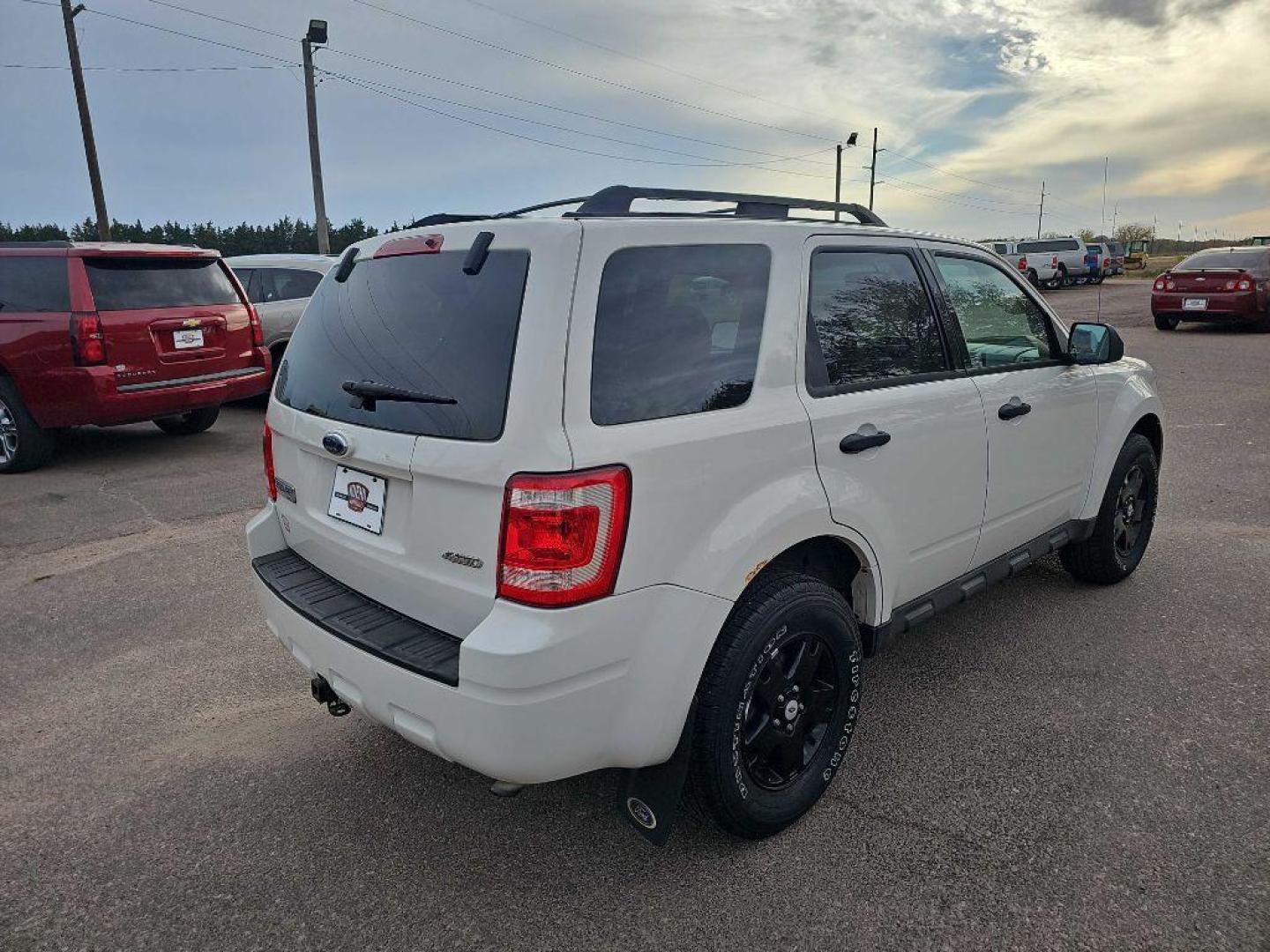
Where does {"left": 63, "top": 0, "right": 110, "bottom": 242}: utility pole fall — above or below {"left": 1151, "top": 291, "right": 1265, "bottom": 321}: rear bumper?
above

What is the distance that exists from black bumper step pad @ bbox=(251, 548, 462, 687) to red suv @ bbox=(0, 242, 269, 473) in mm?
5020

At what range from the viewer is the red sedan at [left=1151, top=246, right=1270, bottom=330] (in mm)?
15344

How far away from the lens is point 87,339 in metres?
6.69

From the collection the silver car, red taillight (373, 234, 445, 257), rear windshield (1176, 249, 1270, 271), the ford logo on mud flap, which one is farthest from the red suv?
rear windshield (1176, 249, 1270, 271)

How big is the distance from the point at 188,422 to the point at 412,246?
284 inches

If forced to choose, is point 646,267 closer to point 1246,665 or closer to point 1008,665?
point 1008,665

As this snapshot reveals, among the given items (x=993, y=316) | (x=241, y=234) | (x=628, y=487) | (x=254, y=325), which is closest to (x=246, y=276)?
(x=254, y=325)

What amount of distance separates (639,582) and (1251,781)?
2153mm

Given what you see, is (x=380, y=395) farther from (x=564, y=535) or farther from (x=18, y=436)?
(x=18, y=436)

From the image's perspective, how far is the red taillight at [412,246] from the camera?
7.89ft

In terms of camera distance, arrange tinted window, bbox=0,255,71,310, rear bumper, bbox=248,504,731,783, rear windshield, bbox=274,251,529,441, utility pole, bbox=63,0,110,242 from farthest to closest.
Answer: utility pole, bbox=63,0,110,242 → tinted window, bbox=0,255,71,310 → rear windshield, bbox=274,251,529,441 → rear bumper, bbox=248,504,731,783

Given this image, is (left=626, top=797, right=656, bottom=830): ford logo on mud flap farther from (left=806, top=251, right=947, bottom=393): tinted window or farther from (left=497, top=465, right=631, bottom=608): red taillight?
(left=806, top=251, right=947, bottom=393): tinted window

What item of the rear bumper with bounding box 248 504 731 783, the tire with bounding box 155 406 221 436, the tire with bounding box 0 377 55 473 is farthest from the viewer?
the tire with bounding box 155 406 221 436

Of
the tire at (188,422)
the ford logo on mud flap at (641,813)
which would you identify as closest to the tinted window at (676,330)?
the ford logo on mud flap at (641,813)
